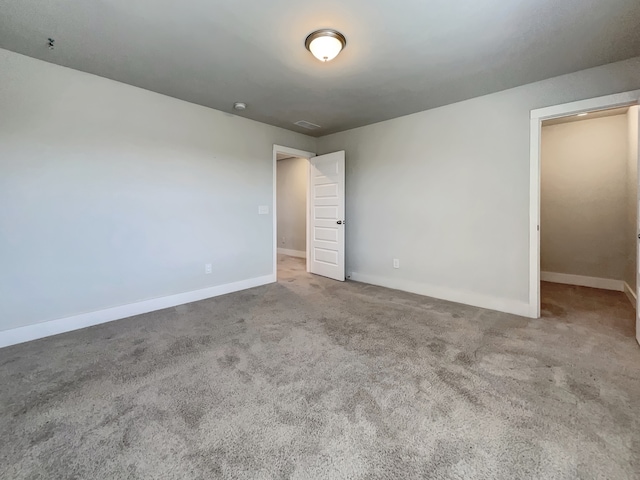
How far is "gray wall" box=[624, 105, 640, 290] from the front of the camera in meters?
3.52

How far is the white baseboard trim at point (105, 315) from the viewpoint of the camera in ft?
8.30

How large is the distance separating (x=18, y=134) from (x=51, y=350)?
189 centimetres

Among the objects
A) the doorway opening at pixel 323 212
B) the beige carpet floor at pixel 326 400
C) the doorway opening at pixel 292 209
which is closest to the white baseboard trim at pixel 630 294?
the beige carpet floor at pixel 326 400

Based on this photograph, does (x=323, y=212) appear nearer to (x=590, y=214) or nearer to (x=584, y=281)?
(x=590, y=214)

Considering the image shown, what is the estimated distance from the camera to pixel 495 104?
127 inches

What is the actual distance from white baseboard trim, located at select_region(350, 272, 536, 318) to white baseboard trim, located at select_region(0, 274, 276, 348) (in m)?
2.08

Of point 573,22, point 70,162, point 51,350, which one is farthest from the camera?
point 70,162

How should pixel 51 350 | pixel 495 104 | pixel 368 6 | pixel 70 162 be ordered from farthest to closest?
pixel 495 104
pixel 70 162
pixel 51 350
pixel 368 6

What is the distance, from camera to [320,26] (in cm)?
208

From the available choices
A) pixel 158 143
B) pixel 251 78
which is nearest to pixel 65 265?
pixel 158 143

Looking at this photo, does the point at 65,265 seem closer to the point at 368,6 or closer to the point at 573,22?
the point at 368,6

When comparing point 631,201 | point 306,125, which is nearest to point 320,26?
point 306,125

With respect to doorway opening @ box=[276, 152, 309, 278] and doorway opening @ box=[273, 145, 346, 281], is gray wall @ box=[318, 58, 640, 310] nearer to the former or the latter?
doorway opening @ box=[273, 145, 346, 281]

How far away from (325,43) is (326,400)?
8.24ft
